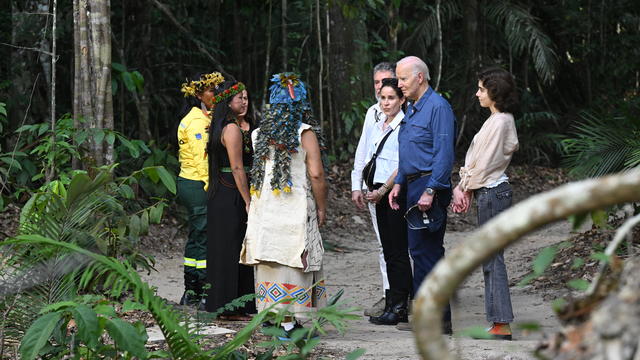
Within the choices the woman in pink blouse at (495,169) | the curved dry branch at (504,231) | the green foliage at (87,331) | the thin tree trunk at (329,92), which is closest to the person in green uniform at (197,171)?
the woman in pink blouse at (495,169)

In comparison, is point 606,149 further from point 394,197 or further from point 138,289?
point 138,289

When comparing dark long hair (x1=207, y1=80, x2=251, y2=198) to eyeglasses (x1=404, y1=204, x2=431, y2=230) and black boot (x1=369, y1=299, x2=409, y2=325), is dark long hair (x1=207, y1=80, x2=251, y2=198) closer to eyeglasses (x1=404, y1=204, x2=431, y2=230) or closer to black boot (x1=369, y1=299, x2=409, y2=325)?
eyeglasses (x1=404, y1=204, x2=431, y2=230)

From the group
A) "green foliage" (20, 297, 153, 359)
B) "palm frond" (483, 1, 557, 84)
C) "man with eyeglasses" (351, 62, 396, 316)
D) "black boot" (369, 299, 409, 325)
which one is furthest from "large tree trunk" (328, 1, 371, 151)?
"green foliage" (20, 297, 153, 359)

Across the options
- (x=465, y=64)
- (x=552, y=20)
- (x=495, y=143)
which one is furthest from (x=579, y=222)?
(x=552, y=20)

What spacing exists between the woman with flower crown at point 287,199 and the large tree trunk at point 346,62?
7.86 m

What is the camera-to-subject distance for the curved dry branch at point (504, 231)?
1761mm

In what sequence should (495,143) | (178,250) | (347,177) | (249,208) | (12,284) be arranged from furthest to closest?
(347,177) → (178,250) → (249,208) → (495,143) → (12,284)

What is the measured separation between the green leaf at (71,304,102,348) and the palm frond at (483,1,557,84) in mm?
12883

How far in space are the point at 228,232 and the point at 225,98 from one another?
39.2 inches

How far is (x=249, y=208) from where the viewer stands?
615cm

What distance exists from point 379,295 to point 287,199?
2419 millimetres

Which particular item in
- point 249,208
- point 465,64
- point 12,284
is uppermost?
point 465,64

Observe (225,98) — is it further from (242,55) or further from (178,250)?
(242,55)

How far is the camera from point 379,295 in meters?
7.98
